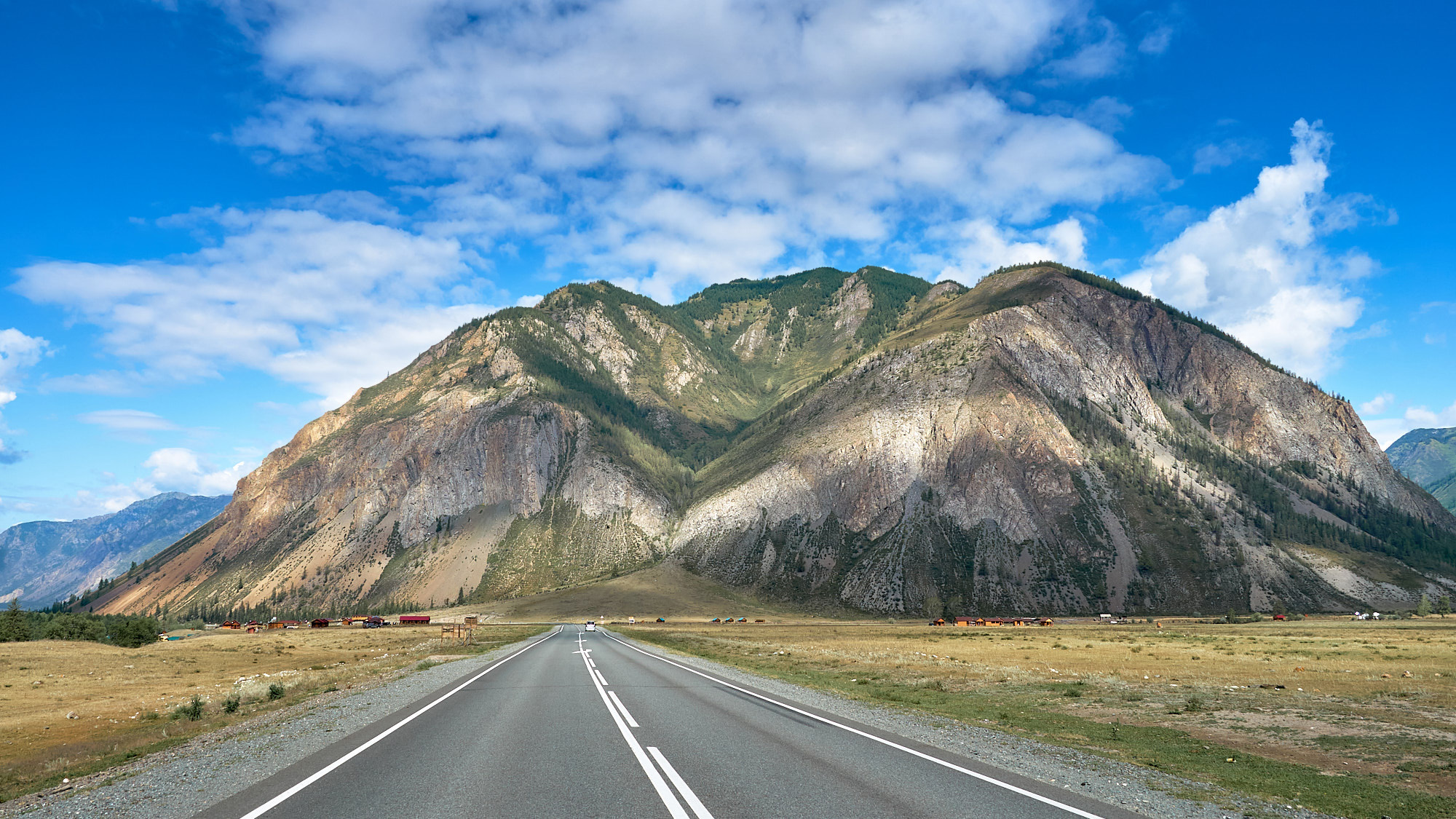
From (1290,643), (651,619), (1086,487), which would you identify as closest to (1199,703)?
(1290,643)

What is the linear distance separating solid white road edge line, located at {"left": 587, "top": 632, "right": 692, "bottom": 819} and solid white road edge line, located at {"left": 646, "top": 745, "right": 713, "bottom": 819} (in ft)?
0.47

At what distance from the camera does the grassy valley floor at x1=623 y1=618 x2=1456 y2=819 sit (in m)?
14.0

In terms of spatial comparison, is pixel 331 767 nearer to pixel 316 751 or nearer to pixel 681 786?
pixel 316 751

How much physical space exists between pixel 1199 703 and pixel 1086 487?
164 m

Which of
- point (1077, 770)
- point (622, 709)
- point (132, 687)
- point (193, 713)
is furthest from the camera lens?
point (132, 687)

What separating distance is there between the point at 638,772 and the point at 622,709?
29.0ft

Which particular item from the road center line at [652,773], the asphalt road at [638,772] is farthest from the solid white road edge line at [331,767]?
the road center line at [652,773]

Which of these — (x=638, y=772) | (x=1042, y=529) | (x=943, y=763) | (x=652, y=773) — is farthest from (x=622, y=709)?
(x=1042, y=529)

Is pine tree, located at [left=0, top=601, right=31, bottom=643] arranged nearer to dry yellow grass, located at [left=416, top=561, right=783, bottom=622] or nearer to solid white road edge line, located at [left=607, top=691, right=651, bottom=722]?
dry yellow grass, located at [left=416, top=561, right=783, bottom=622]

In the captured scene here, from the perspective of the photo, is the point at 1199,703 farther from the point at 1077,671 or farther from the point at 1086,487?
the point at 1086,487

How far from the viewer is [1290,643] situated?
6031cm

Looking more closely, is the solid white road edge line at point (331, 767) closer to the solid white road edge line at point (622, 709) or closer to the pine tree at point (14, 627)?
the solid white road edge line at point (622, 709)

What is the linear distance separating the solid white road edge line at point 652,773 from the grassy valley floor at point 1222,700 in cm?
1010

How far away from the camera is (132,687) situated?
139 feet
